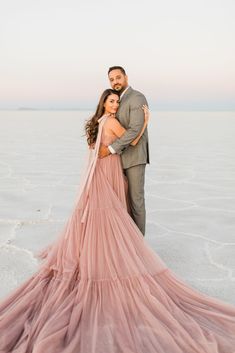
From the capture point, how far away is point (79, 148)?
11.2m

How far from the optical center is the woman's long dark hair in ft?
8.57

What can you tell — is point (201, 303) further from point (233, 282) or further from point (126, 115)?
point (126, 115)

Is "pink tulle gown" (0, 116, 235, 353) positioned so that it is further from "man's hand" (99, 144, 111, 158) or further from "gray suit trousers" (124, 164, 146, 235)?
"gray suit trousers" (124, 164, 146, 235)

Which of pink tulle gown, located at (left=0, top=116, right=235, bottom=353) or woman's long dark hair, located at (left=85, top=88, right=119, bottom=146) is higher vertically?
woman's long dark hair, located at (left=85, top=88, right=119, bottom=146)

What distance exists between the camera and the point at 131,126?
2770 millimetres

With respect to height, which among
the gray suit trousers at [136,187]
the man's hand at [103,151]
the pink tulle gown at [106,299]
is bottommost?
the pink tulle gown at [106,299]

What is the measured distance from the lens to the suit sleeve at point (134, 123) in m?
2.66

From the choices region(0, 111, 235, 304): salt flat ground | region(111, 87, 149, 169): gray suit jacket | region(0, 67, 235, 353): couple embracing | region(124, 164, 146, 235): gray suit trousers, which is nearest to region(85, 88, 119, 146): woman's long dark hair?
region(0, 67, 235, 353): couple embracing

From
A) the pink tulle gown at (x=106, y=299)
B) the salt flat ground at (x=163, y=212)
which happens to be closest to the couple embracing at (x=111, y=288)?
the pink tulle gown at (x=106, y=299)

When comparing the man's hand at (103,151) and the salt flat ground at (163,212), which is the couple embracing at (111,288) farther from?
the salt flat ground at (163,212)

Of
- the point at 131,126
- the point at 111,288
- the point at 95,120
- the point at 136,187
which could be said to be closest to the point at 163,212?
the point at 136,187

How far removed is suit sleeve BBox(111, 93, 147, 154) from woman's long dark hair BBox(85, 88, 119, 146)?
13 centimetres

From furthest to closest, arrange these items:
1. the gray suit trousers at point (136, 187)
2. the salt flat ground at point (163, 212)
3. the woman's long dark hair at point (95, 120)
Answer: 1. the salt flat ground at point (163, 212)
2. the gray suit trousers at point (136, 187)
3. the woman's long dark hair at point (95, 120)

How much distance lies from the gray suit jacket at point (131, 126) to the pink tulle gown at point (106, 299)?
0.09 m
